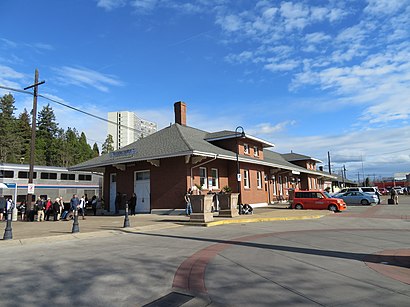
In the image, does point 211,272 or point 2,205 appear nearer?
point 211,272

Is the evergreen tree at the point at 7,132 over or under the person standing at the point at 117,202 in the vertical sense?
over

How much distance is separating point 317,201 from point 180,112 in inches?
565

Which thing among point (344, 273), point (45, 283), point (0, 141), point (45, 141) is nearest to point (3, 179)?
point (45, 283)

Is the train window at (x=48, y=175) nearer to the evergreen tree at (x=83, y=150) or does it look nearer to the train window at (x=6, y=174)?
the train window at (x=6, y=174)

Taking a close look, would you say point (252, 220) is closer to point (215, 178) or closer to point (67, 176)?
point (215, 178)

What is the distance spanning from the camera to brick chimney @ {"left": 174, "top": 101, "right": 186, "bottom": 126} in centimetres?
2959

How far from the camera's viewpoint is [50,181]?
29750 mm

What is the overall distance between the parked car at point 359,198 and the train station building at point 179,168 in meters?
10.5

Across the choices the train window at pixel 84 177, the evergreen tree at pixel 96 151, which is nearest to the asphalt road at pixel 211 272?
the train window at pixel 84 177

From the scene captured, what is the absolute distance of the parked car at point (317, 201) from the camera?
25.3 metres

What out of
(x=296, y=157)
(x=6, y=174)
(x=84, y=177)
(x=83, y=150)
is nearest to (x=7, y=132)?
(x=83, y=150)

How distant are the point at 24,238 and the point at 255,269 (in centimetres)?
936

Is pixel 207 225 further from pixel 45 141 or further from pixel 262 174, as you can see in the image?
pixel 45 141

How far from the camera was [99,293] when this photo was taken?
18.0ft
